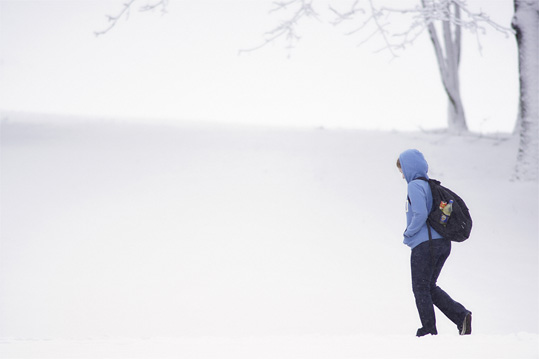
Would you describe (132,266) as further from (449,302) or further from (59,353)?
(449,302)

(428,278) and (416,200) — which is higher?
(416,200)

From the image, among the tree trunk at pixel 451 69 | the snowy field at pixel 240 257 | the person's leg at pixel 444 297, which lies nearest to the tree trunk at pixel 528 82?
the snowy field at pixel 240 257

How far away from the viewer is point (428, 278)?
4039mm

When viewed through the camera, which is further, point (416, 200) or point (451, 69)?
point (451, 69)

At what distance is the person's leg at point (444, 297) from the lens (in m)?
4.00

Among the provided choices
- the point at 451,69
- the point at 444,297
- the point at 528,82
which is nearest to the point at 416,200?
the point at 444,297

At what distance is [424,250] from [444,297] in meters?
0.45

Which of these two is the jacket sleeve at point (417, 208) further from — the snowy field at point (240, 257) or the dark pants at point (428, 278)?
the snowy field at point (240, 257)

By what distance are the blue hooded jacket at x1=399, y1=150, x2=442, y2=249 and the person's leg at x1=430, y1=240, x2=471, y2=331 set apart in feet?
0.32

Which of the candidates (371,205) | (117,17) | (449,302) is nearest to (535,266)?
(371,205)

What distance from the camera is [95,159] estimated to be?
1148cm

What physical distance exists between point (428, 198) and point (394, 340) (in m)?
1.10

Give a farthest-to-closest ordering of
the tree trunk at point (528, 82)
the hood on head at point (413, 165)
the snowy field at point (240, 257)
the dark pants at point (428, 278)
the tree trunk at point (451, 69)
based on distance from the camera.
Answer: the tree trunk at point (451, 69) < the tree trunk at point (528, 82) < the hood on head at point (413, 165) < the dark pants at point (428, 278) < the snowy field at point (240, 257)

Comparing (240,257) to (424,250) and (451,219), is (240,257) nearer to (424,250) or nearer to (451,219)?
(424,250)
